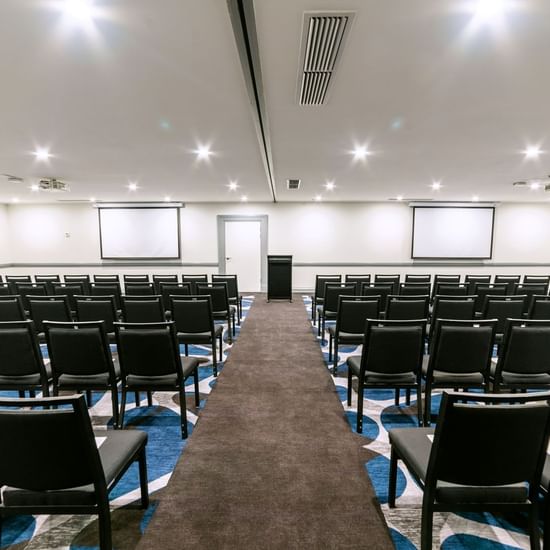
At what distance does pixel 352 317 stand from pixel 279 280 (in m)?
4.58

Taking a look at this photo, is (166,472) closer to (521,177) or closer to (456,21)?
(456,21)

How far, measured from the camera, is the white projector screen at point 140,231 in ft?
30.0

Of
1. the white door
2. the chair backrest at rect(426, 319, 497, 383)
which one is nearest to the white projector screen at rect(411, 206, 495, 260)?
the white door

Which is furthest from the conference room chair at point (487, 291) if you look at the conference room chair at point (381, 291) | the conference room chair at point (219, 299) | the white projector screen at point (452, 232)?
the white projector screen at point (452, 232)

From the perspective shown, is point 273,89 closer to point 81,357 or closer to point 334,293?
point 81,357

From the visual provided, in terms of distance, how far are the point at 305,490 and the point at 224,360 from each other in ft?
7.43

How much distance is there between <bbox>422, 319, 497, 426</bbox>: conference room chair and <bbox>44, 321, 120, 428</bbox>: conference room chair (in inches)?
94.1

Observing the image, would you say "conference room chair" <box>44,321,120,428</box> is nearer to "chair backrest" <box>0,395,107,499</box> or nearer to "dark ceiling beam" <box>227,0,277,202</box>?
"chair backrest" <box>0,395,107,499</box>

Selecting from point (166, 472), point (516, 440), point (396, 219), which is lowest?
point (166, 472)

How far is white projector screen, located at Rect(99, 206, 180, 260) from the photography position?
9.14 meters

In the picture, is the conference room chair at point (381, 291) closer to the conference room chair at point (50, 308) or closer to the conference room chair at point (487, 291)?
the conference room chair at point (487, 291)

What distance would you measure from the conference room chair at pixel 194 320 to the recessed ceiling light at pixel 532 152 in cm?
441

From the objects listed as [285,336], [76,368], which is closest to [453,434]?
[76,368]

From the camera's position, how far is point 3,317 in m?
3.38
